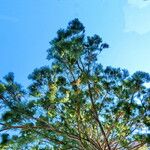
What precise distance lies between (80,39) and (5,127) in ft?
10.8

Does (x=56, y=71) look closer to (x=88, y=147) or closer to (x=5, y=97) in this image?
(x=5, y=97)

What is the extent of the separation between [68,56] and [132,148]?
3281 millimetres

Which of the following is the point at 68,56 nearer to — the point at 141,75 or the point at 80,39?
the point at 80,39

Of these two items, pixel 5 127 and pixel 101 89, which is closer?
pixel 5 127

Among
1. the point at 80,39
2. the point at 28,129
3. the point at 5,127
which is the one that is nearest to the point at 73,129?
the point at 28,129

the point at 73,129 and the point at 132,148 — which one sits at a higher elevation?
the point at 73,129

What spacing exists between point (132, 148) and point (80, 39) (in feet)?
11.6

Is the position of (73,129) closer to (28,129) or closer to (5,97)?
(28,129)

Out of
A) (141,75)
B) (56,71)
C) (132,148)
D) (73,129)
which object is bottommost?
(132,148)

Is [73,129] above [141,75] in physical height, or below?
below

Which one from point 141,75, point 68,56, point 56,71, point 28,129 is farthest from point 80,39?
point 28,129

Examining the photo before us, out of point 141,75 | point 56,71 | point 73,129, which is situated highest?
point 56,71

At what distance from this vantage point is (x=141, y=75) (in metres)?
10.1

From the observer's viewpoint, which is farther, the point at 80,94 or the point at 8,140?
the point at 8,140
